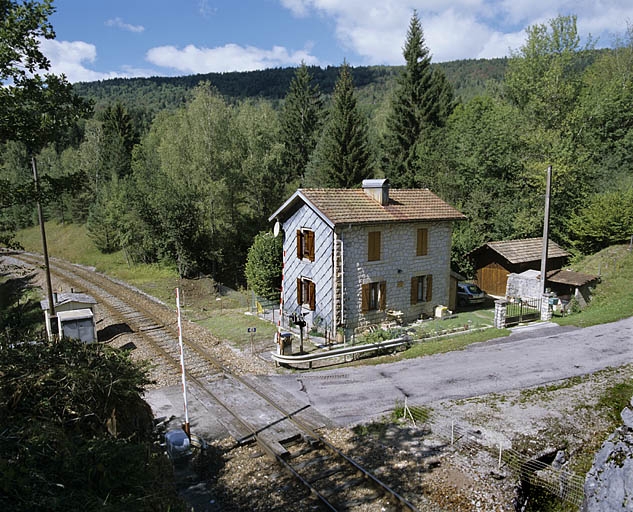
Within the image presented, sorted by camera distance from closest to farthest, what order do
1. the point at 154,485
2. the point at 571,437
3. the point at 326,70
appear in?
the point at 154,485 → the point at 571,437 → the point at 326,70

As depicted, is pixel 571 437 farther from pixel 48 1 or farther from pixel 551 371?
pixel 48 1

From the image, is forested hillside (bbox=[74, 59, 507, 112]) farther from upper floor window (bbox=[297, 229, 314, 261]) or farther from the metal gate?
upper floor window (bbox=[297, 229, 314, 261])

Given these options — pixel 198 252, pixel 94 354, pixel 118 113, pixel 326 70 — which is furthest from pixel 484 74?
pixel 94 354

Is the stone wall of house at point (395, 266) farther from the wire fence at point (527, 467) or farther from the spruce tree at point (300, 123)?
the spruce tree at point (300, 123)

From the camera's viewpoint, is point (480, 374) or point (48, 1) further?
point (480, 374)

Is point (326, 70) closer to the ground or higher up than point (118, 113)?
higher up

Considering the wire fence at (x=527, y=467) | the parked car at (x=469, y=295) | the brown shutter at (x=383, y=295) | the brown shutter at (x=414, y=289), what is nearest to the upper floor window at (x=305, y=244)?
the brown shutter at (x=383, y=295)

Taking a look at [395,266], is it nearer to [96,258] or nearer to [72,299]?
[72,299]
